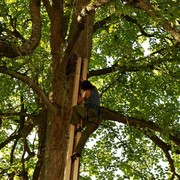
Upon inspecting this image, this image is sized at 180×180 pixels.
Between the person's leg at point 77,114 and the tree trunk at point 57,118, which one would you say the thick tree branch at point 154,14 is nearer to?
the tree trunk at point 57,118

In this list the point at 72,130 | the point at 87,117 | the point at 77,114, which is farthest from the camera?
the point at 72,130

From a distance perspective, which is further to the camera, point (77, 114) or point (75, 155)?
point (77, 114)

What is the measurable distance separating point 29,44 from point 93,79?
6.02m

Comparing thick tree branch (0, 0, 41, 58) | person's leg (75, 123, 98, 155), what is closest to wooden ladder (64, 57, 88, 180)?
person's leg (75, 123, 98, 155)

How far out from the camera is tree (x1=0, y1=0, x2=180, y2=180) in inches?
218

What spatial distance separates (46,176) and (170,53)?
3618 millimetres

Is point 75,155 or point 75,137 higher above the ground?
point 75,137

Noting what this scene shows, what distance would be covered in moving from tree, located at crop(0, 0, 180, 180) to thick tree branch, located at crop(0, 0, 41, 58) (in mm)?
16

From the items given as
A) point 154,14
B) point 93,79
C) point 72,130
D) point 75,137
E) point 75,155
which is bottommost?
point 75,155

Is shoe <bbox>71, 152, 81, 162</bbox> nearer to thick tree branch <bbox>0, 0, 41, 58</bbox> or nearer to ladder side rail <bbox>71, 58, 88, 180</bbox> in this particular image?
ladder side rail <bbox>71, 58, 88, 180</bbox>

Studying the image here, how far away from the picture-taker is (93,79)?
11.7 metres

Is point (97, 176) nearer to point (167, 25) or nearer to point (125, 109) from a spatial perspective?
point (125, 109)

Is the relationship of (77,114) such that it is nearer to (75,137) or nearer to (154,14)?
(75,137)

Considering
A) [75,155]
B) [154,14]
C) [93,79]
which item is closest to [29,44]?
[75,155]
